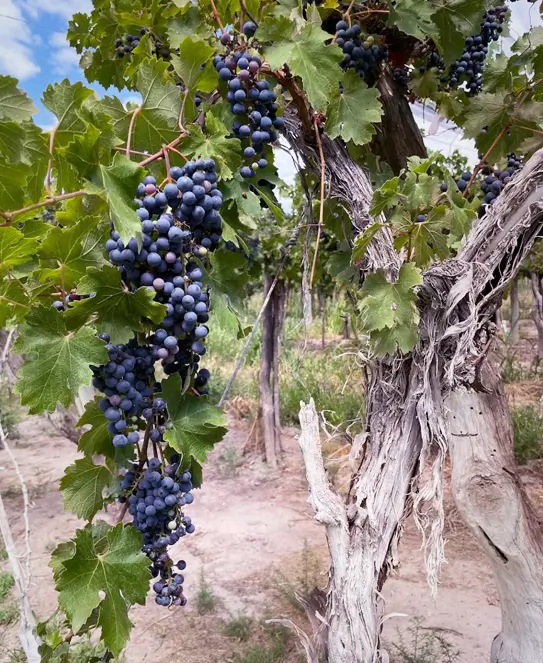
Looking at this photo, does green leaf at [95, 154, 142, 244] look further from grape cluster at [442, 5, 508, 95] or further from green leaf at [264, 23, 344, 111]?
grape cluster at [442, 5, 508, 95]

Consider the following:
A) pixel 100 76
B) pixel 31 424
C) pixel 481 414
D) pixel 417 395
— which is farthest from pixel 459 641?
pixel 31 424

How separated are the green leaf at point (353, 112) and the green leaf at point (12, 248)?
2.39ft

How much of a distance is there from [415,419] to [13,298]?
88 cm

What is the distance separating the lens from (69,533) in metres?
4.07

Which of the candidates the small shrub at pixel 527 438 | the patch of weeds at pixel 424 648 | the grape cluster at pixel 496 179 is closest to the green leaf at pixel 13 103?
the grape cluster at pixel 496 179

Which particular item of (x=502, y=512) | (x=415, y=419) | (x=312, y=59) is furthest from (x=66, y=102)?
(x=502, y=512)

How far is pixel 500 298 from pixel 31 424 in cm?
692

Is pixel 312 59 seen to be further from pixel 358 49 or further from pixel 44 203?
pixel 44 203

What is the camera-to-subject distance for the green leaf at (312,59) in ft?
3.55

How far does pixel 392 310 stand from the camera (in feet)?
3.93

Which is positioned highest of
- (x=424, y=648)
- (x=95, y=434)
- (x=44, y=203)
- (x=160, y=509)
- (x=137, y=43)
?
(x=137, y=43)

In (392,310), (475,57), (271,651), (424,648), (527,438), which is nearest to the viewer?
(392,310)

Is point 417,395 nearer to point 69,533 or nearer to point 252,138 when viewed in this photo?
point 252,138

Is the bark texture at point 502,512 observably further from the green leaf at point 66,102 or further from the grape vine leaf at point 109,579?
the green leaf at point 66,102
